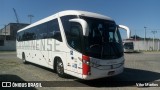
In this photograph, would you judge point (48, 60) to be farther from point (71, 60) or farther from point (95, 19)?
point (95, 19)

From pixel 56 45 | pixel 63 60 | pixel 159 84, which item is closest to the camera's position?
pixel 159 84

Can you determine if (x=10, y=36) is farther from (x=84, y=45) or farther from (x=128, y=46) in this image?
(x=84, y=45)

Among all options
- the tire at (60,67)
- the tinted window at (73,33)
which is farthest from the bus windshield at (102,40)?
the tire at (60,67)

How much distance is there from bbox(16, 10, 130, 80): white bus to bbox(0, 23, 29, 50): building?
49.3 metres

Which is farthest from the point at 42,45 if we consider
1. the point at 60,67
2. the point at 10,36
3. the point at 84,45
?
the point at 10,36

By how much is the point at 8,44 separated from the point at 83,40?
5385cm

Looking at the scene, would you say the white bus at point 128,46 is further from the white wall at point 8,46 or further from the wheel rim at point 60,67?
the wheel rim at point 60,67

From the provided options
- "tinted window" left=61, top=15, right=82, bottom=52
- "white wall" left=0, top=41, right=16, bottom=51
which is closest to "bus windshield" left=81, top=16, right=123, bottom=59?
"tinted window" left=61, top=15, right=82, bottom=52

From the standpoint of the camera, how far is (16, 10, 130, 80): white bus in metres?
10.2

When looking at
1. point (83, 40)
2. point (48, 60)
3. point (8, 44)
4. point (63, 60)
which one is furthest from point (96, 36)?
point (8, 44)

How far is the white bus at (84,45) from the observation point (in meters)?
10.2

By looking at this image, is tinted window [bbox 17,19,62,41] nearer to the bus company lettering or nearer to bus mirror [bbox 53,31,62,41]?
bus mirror [bbox 53,31,62,41]

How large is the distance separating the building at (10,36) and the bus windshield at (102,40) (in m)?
52.8

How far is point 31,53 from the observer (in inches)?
729
